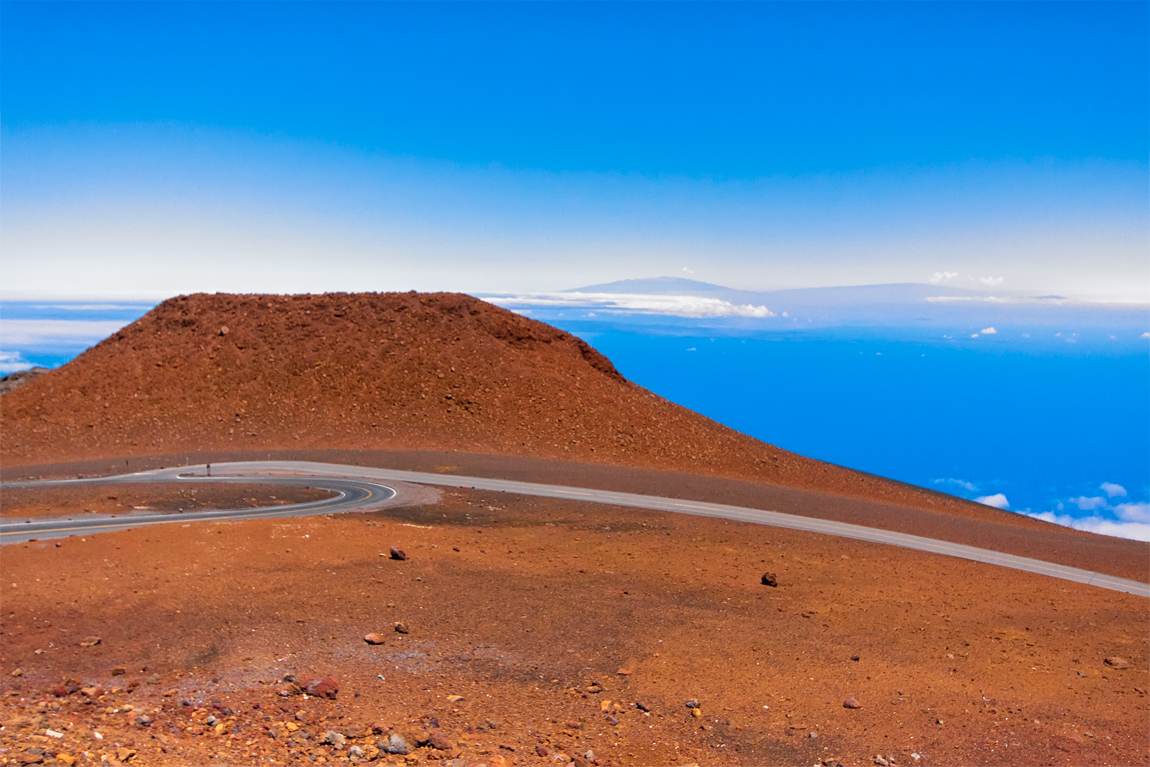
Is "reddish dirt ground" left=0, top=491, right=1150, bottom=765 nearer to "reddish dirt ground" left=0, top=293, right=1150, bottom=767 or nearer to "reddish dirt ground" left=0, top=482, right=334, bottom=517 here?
"reddish dirt ground" left=0, top=293, right=1150, bottom=767

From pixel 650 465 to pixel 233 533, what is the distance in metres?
24.7

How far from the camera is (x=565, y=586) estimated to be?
18734 millimetres

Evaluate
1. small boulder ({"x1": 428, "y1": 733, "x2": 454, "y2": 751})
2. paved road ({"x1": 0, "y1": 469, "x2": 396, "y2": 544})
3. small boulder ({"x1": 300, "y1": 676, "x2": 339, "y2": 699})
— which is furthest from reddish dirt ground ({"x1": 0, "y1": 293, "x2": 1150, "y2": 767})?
paved road ({"x1": 0, "y1": 469, "x2": 396, "y2": 544})

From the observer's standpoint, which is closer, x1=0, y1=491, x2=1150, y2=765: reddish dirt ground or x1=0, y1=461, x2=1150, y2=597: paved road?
x1=0, y1=491, x2=1150, y2=765: reddish dirt ground

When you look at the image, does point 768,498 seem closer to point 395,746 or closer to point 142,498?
point 142,498

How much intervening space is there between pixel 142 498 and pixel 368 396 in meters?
19.8

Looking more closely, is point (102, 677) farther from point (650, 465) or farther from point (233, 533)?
point (650, 465)

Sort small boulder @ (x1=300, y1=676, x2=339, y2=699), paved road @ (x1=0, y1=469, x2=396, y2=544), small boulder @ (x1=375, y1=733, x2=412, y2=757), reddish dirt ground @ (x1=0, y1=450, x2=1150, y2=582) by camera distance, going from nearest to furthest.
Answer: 1. small boulder @ (x1=375, y1=733, x2=412, y2=757)
2. small boulder @ (x1=300, y1=676, x2=339, y2=699)
3. paved road @ (x1=0, y1=469, x2=396, y2=544)
4. reddish dirt ground @ (x1=0, y1=450, x2=1150, y2=582)

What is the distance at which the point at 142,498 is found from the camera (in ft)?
91.7

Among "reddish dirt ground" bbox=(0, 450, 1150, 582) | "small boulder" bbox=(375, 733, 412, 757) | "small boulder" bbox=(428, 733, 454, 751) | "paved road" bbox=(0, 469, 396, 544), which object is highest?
"small boulder" bbox=(375, 733, 412, 757)

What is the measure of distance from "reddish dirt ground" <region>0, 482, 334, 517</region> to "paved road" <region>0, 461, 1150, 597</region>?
160cm

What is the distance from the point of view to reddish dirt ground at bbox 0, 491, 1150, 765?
10.7 meters

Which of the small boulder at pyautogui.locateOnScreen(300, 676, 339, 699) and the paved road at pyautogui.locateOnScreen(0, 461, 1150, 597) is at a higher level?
the small boulder at pyautogui.locateOnScreen(300, 676, 339, 699)

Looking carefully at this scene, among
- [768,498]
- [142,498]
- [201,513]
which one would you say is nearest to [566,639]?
[201,513]
